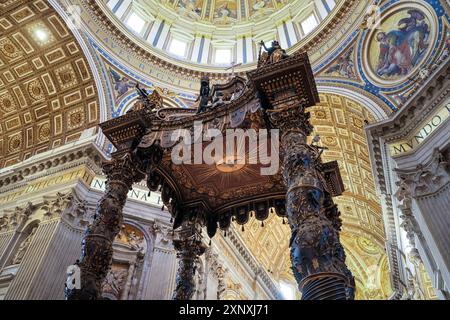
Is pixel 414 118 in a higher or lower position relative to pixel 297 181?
higher

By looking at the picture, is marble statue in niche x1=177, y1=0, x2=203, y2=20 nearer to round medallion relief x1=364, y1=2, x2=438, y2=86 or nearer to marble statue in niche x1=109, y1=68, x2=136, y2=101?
marble statue in niche x1=109, y1=68, x2=136, y2=101

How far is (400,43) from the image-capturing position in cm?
1081

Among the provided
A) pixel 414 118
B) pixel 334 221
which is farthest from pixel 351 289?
pixel 414 118

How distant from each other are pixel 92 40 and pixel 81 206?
6.33 meters

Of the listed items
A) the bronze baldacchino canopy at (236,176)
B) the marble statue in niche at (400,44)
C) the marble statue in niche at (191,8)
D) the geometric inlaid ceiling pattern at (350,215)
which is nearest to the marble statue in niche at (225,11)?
the marble statue in niche at (191,8)

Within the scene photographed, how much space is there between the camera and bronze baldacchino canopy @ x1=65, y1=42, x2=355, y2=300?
3.52 m

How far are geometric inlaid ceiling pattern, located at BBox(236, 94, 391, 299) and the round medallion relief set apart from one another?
4.24 ft

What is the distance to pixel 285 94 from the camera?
16.5ft

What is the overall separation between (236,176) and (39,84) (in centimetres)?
1030

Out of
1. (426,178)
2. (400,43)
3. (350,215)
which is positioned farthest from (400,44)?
(350,215)

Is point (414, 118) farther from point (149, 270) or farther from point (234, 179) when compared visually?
point (149, 270)

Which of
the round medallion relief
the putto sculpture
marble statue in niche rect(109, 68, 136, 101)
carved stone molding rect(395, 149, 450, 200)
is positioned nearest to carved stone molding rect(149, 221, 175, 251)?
marble statue in niche rect(109, 68, 136, 101)

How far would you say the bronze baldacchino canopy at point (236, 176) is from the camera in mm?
3523

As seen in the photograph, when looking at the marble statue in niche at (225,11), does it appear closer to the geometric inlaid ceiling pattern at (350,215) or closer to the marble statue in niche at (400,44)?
the geometric inlaid ceiling pattern at (350,215)
